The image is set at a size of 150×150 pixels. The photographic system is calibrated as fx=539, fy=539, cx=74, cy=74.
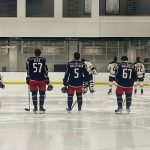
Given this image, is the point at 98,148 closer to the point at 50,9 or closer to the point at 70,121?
the point at 70,121

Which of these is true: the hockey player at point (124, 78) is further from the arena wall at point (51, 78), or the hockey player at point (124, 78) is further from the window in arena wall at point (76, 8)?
the window in arena wall at point (76, 8)

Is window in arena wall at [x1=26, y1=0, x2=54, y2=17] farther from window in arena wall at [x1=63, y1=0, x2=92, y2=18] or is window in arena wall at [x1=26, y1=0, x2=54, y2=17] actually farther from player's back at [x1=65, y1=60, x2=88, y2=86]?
player's back at [x1=65, y1=60, x2=88, y2=86]

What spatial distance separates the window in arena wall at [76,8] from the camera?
37.4m

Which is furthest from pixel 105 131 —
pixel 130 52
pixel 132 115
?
pixel 130 52

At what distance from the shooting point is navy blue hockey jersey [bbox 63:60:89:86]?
1310 centimetres

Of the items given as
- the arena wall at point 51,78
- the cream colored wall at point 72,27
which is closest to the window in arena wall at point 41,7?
the cream colored wall at point 72,27

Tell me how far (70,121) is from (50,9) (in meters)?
27.3

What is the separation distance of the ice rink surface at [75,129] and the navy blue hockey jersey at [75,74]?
78 centimetres

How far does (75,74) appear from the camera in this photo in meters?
13.1

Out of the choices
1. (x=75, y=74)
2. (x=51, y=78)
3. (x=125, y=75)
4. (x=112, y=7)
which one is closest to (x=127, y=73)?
(x=125, y=75)

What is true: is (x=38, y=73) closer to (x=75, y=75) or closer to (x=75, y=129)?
(x=75, y=75)

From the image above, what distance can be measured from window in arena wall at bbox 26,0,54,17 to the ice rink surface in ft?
77.0

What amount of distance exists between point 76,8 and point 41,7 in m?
2.49

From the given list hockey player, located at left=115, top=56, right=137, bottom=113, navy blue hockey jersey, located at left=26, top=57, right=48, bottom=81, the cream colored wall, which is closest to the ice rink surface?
hockey player, located at left=115, top=56, right=137, bottom=113
